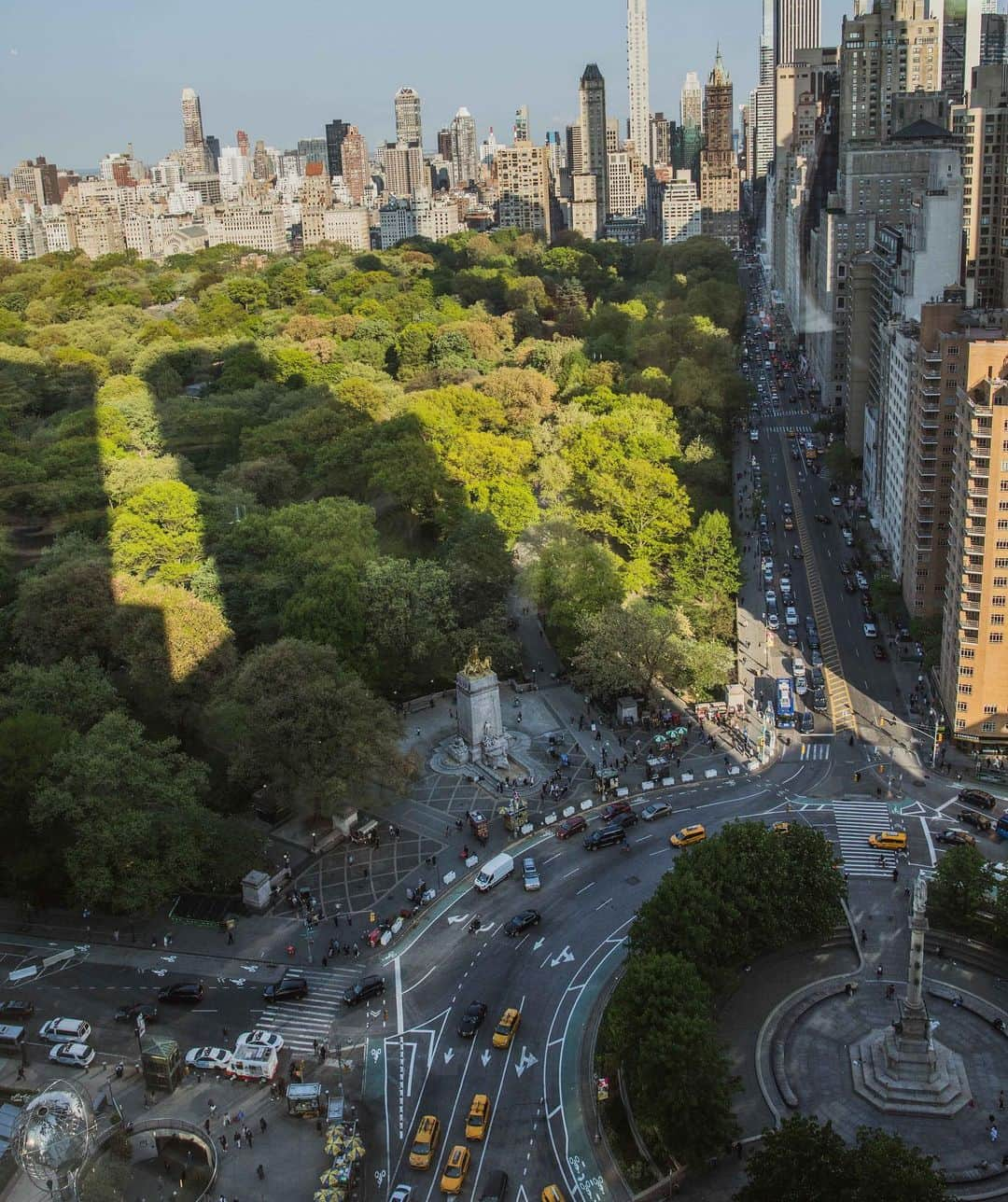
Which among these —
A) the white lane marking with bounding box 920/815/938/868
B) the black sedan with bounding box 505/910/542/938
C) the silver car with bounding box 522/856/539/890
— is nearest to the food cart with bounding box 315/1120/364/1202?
the black sedan with bounding box 505/910/542/938

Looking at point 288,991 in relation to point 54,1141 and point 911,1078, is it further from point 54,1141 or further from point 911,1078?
point 911,1078

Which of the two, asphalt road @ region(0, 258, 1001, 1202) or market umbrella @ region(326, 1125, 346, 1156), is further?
asphalt road @ region(0, 258, 1001, 1202)

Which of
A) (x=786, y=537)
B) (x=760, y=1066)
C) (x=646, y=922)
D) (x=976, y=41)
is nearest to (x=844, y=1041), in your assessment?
(x=760, y=1066)

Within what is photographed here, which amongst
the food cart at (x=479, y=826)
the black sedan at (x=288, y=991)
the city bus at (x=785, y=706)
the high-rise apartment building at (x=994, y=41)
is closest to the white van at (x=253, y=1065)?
the black sedan at (x=288, y=991)

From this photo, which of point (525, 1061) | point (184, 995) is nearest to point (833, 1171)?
point (525, 1061)

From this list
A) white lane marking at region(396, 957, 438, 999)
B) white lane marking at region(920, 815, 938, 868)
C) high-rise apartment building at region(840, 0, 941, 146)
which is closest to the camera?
white lane marking at region(396, 957, 438, 999)

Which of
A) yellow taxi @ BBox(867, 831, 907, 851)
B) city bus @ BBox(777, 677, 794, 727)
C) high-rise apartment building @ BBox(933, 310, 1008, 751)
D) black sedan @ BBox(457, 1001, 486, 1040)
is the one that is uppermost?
high-rise apartment building @ BBox(933, 310, 1008, 751)

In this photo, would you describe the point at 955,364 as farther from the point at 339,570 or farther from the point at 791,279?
the point at 791,279

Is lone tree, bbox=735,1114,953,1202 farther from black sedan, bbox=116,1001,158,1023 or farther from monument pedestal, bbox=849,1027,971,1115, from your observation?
black sedan, bbox=116,1001,158,1023
